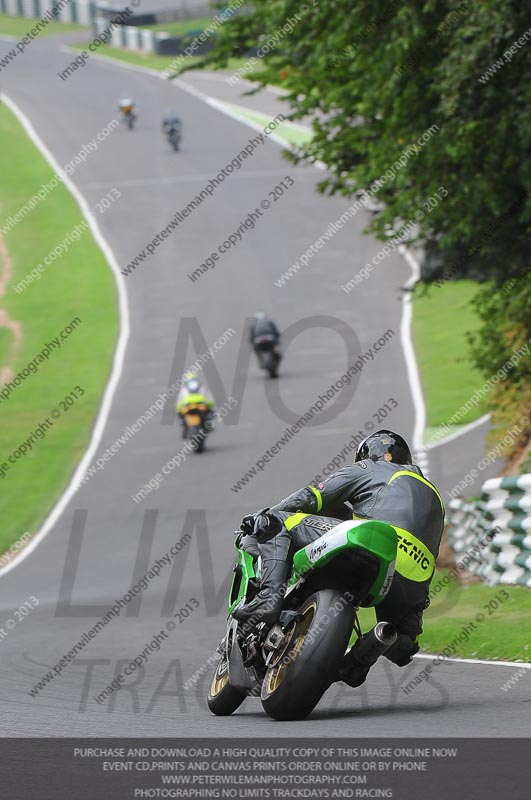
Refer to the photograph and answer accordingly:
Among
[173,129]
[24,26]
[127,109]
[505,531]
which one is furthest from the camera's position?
[24,26]

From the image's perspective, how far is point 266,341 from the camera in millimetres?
30312

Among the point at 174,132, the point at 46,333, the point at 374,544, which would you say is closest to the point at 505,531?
the point at 374,544

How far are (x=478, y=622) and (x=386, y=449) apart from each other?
376 cm

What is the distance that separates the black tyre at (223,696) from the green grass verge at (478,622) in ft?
7.11

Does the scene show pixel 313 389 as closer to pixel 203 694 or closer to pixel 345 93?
pixel 345 93

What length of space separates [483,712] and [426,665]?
8.11 ft

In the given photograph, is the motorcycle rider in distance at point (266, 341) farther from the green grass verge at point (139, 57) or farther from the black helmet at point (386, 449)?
the green grass verge at point (139, 57)

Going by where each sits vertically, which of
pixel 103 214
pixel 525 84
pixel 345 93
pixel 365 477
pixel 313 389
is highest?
pixel 365 477

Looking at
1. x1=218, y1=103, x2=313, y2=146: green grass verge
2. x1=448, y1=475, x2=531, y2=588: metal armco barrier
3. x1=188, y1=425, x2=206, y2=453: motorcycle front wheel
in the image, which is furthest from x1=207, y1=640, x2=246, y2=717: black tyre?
x1=218, y1=103, x2=313, y2=146: green grass verge

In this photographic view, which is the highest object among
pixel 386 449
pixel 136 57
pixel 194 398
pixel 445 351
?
pixel 386 449

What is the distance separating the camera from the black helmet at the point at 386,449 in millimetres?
7270

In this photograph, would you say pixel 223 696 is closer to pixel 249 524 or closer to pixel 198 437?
pixel 249 524
